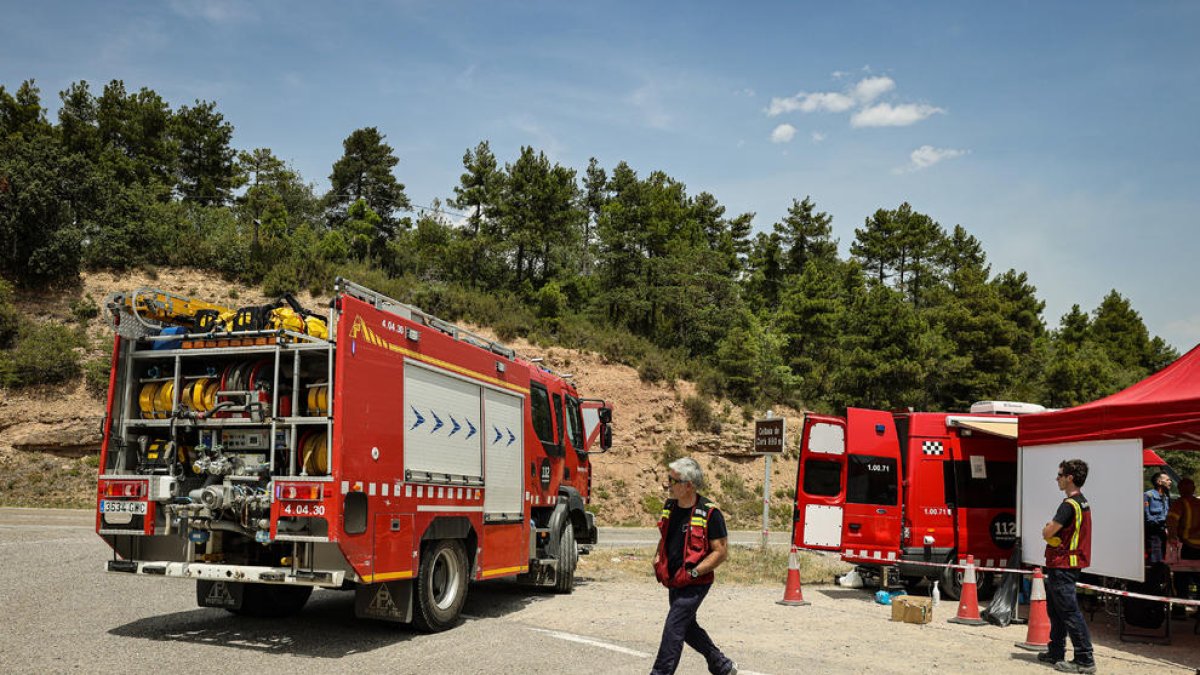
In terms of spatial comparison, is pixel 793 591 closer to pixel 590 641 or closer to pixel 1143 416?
pixel 590 641

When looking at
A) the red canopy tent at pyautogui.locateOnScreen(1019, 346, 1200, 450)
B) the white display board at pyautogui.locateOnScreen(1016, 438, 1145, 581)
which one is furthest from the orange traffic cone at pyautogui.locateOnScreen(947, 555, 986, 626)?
the red canopy tent at pyautogui.locateOnScreen(1019, 346, 1200, 450)

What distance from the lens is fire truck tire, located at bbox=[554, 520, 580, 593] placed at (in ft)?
42.4

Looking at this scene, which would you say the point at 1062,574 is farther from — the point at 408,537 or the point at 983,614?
the point at 408,537

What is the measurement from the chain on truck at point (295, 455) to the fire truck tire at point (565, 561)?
96.3 inches

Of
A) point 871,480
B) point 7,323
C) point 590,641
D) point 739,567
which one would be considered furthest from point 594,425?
point 7,323

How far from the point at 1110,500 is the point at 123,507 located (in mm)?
11192

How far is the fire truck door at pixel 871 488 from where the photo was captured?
47.0 ft

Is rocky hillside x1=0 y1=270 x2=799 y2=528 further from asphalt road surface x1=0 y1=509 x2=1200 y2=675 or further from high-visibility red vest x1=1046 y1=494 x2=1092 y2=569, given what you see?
high-visibility red vest x1=1046 y1=494 x2=1092 y2=569

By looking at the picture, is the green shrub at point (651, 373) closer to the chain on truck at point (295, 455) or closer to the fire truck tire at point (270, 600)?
the chain on truck at point (295, 455)

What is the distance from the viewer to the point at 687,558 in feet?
20.3

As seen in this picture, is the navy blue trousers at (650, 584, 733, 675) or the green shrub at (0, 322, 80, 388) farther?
the green shrub at (0, 322, 80, 388)

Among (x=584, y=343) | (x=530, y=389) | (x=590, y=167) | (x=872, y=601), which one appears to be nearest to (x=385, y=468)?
(x=530, y=389)

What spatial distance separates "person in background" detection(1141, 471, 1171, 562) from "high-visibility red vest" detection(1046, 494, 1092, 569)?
376 centimetres

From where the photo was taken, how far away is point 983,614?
12.3 meters
